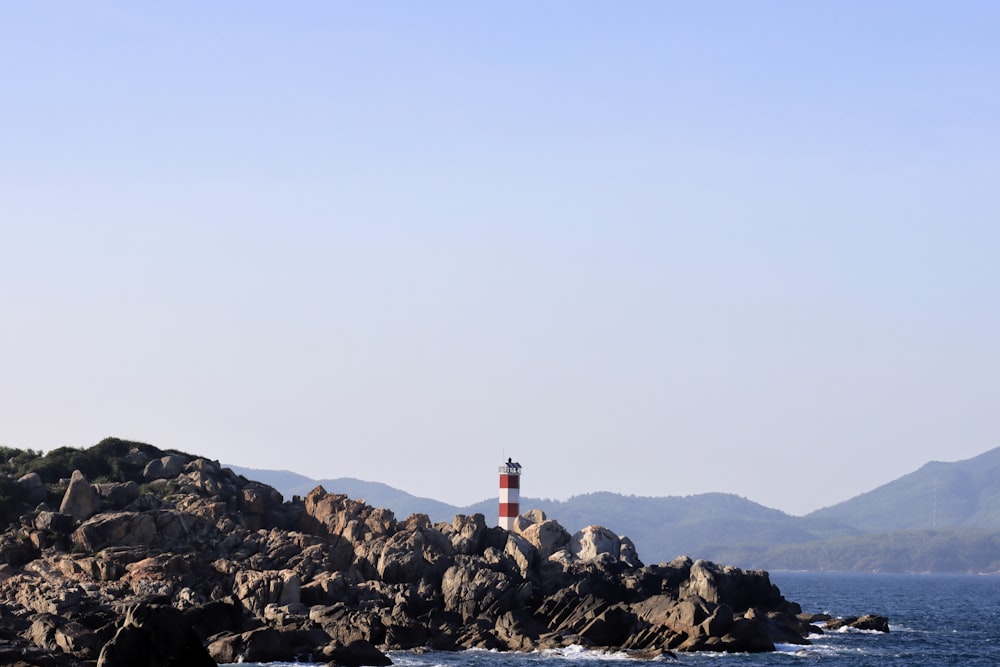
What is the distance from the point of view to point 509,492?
414 ft

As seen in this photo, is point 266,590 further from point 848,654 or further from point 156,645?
point 848,654

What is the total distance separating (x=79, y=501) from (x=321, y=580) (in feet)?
63.7

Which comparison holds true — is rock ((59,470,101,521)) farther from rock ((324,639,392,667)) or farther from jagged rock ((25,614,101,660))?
rock ((324,639,392,667))

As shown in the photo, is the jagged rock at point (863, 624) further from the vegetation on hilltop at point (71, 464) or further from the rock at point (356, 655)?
the vegetation on hilltop at point (71, 464)

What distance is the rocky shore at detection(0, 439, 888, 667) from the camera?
277ft

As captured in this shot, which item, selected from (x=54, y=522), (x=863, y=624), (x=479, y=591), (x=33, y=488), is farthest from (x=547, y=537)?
(x=33, y=488)

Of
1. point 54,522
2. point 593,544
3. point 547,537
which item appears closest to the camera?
point 54,522

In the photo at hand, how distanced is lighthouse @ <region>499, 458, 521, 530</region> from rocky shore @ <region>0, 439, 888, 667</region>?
1072cm

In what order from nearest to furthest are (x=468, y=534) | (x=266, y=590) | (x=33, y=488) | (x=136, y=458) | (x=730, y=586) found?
(x=266, y=590), (x=730, y=586), (x=468, y=534), (x=33, y=488), (x=136, y=458)

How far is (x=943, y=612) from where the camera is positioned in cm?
15825

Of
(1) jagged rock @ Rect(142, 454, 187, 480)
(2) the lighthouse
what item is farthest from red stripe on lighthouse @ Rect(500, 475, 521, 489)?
(1) jagged rock @ Rect(142, 454, 187, 480)

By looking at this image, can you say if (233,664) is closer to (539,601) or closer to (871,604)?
(539,601)

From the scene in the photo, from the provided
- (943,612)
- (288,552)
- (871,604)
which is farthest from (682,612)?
(871,604)

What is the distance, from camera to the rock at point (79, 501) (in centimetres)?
10006
